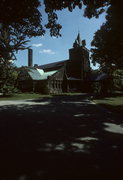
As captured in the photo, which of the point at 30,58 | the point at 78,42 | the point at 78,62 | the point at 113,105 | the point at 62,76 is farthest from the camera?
the point at 30,58

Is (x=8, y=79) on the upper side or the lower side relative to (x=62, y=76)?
lower

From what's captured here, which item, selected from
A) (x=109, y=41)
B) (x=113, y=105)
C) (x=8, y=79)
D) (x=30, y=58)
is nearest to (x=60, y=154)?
(x=113, y=105)

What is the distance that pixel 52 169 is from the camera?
3.26 metres

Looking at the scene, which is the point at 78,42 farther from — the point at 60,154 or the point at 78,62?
the point at 60,154

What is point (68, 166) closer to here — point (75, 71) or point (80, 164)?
point (80, 164)

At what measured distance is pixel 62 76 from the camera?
44375 mm

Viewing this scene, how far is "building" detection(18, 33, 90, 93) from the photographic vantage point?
39.8m

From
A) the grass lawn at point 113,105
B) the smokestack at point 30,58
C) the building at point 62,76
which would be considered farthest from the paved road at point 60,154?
the smokestack at point 30,58

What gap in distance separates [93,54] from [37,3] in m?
11.9

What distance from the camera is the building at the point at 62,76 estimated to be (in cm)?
3984

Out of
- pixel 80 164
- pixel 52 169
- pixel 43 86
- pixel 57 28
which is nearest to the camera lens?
pixel 52 169

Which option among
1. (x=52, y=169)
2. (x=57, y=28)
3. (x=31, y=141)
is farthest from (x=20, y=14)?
(x=52, y=169)

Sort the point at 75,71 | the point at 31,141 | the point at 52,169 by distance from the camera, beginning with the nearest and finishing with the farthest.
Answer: the point at 52,169 → the point at 31,141 → the point at 75,71

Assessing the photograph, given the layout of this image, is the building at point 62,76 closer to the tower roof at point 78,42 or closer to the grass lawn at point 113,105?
the tower roof at point 78,42
